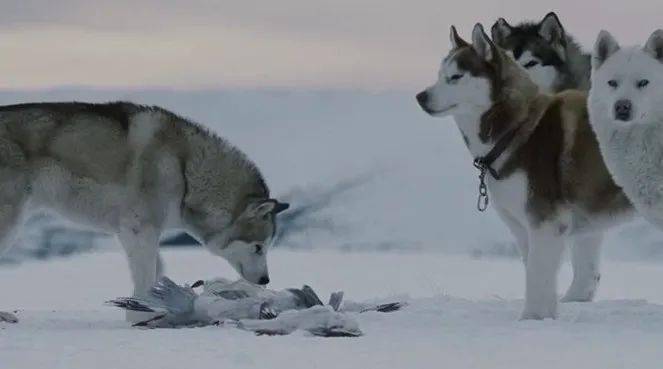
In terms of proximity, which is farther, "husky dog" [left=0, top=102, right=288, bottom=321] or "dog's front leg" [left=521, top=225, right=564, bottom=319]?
"husky dog" [left=0, top=102, right=288, bottom=321]

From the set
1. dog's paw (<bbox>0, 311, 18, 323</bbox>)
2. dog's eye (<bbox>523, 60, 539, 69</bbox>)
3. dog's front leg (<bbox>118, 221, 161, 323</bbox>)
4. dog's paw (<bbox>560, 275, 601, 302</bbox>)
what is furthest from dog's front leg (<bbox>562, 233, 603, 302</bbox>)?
dog's paw (<bbox>0, 311, 18, 323</bbox>)

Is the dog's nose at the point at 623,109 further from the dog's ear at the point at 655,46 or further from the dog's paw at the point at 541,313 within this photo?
the dog's paw at the point at 541,313

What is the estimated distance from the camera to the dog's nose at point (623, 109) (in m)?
7.45

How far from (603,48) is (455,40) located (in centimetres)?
96

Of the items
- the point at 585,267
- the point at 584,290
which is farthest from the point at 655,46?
the point at 584,290

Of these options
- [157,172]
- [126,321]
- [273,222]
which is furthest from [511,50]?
[126,321]

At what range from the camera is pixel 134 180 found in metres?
8.33

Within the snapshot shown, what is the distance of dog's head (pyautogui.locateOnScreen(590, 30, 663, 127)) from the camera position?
7512 mm

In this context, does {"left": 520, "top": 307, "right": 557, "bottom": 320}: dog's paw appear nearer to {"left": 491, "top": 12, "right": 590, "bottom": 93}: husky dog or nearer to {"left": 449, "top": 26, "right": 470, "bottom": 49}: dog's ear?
{"left": 449, "top": 26, "right": 470, "bottom": 49}: dog's ear

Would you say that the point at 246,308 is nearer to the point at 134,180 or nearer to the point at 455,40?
the point at 134,180

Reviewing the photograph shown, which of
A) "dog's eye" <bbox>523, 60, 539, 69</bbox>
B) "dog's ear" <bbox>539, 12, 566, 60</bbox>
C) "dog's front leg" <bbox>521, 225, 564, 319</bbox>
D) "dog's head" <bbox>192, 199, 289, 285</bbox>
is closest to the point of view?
"dog's front leg" <bbox>521, 225, 564, 319</bbox>

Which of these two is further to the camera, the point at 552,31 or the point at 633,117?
the point at 552,31

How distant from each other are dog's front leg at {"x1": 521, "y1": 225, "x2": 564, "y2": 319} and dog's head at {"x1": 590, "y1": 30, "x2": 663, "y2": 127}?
79 centimetres

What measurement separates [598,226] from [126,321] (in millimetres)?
3008
